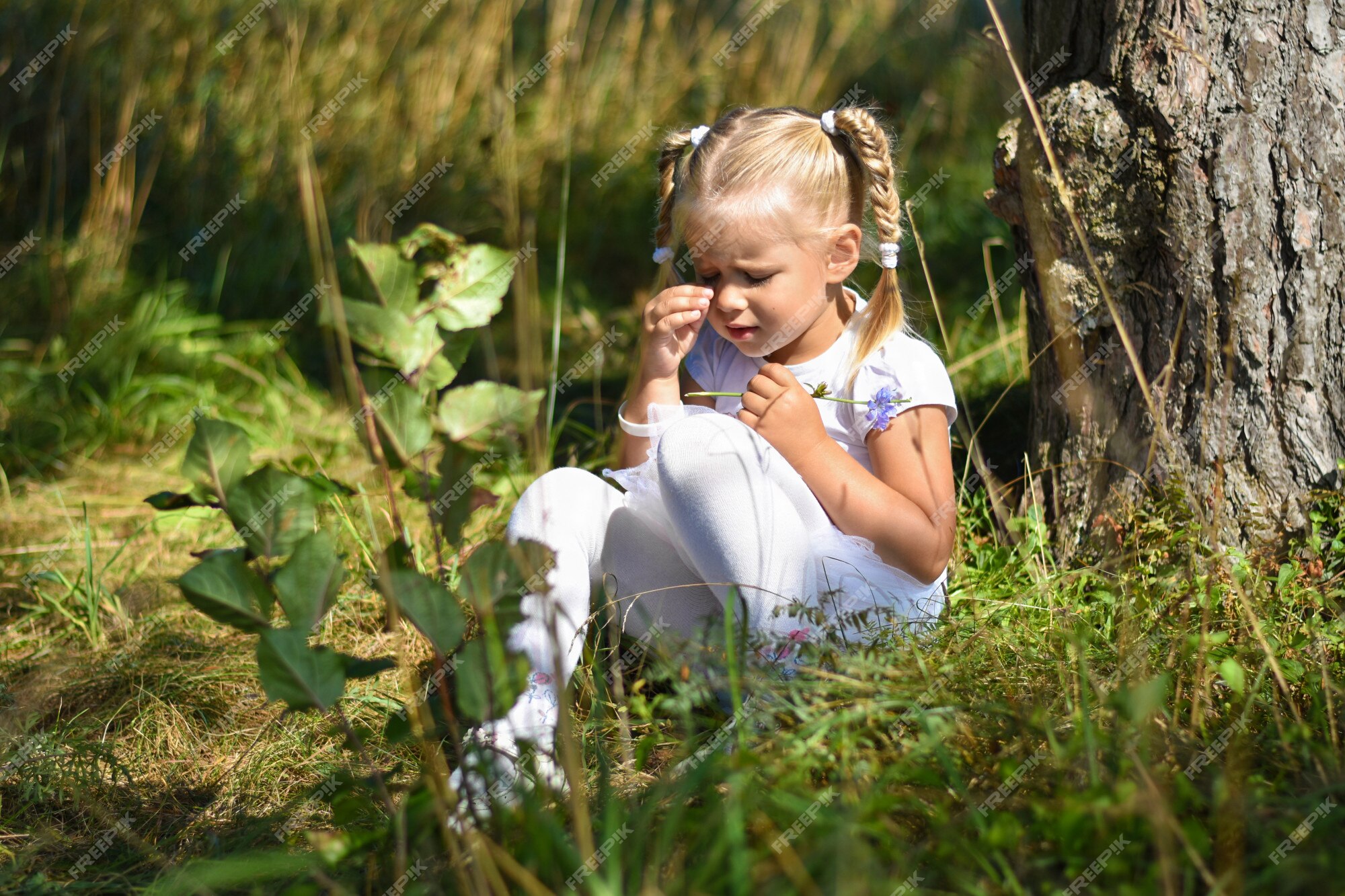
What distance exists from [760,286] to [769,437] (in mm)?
285

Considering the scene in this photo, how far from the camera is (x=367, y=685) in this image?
6.35 feet

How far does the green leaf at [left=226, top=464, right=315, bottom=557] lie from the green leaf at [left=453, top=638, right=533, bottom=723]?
23 cm

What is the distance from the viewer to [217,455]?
1145 millimetres

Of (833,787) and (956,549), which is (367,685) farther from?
(956,549)

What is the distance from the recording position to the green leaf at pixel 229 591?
1.11 m

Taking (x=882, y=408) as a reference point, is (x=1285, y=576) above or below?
below

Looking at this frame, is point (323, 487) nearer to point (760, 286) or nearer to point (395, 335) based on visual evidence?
point (395, 335)

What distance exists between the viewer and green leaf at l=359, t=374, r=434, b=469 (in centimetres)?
121

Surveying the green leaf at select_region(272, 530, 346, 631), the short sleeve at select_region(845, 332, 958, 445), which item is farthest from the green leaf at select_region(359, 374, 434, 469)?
the short sleeve at select_region(845, 332, 958, 445)

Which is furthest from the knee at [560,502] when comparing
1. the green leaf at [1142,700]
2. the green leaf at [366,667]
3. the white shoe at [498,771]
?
the green leaf at [1142,700]

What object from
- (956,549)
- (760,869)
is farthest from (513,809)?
(956,549)

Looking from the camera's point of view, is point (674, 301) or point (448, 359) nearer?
point (448, 359)

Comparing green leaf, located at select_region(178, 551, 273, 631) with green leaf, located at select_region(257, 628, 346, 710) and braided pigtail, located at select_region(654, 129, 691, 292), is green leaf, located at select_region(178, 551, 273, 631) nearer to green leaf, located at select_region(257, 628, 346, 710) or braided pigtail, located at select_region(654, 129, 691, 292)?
green leaf, located at select_region(257, 628, 346, 710)

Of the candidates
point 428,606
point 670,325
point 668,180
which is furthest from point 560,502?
point 668,180
